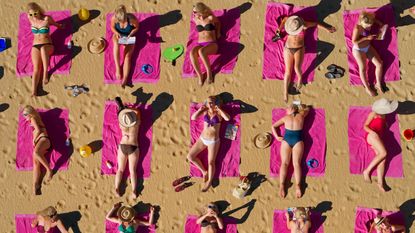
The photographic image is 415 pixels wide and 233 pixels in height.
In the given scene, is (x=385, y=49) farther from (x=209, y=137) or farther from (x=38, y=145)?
(x=38, y=145)

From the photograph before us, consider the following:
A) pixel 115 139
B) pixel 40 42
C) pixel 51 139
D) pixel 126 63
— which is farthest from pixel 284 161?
pixel 40 42

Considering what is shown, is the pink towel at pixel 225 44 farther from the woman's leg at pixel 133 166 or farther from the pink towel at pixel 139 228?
the pink towel at pixel 139 228

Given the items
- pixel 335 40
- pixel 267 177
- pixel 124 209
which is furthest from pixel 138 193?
pixel 335 40

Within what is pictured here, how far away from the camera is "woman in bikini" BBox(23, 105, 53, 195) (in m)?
8.35

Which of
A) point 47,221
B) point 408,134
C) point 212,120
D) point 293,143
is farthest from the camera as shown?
point 47,221

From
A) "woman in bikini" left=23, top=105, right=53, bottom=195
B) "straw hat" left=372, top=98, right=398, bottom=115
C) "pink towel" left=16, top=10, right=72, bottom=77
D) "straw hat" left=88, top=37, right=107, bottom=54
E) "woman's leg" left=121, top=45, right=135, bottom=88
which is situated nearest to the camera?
"straw hat" left=372, top=98, right=398, bottom=115

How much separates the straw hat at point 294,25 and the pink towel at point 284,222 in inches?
139

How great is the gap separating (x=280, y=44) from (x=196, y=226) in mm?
4077

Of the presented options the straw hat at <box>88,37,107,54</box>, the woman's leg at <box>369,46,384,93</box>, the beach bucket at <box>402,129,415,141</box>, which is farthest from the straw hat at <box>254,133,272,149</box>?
the straw hat at <box>88,37,107,54</box>

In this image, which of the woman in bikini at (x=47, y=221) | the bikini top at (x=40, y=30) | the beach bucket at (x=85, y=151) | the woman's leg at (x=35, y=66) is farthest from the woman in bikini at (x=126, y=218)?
the bikini top at (x=40, y=30)

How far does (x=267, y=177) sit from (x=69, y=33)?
5.22 m

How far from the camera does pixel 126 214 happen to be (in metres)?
8.16

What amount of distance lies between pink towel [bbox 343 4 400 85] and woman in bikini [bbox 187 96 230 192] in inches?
107

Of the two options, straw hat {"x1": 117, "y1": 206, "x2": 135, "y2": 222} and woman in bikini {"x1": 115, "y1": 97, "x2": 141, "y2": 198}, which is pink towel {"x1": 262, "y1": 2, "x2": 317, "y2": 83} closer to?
woman in bikini {"x1": 115, "y1": 97, "x2": 141, "y2": 198}
